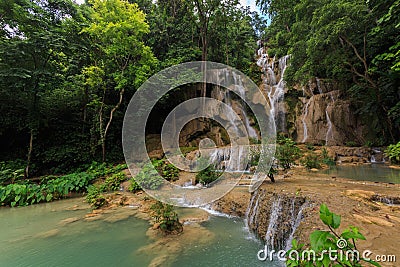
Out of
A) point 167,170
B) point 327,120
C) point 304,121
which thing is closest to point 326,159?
point 327,120

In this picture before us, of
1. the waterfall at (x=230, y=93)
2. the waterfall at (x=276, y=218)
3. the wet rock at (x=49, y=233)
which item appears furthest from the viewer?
the waterfall at (x=230, y=93)

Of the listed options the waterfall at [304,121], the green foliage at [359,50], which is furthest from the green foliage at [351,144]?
the waterfall at [304,121]

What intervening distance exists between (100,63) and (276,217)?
492 inches

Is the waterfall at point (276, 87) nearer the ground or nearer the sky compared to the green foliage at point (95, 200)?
nearer the sky

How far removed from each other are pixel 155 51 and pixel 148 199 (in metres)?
14.4

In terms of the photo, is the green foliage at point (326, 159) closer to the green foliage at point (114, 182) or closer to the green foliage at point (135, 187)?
the green foliage at point (135, 187)

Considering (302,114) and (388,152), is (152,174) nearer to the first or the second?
(388,152)

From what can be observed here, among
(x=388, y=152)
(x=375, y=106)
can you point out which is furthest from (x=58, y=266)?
(x=375, y=106)

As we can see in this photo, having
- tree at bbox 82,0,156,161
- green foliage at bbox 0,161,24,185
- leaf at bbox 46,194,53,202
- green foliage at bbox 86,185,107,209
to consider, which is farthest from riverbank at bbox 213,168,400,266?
tree at bbox 82,0,156,161

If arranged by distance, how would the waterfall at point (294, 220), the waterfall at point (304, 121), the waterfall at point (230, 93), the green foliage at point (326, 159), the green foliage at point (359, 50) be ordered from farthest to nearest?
the waterfall at point (230, 93), the waterfall at point (304, 121), the green foliage at point (326, 159), the green foliage at point (359, 50), the waterfall at point (294, 220)

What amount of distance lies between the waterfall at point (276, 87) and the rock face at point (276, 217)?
36.7ft

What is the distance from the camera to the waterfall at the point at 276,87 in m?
14.3

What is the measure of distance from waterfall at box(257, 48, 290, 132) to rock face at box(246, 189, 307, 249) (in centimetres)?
1117

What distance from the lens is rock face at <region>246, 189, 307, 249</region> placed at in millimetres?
3312
